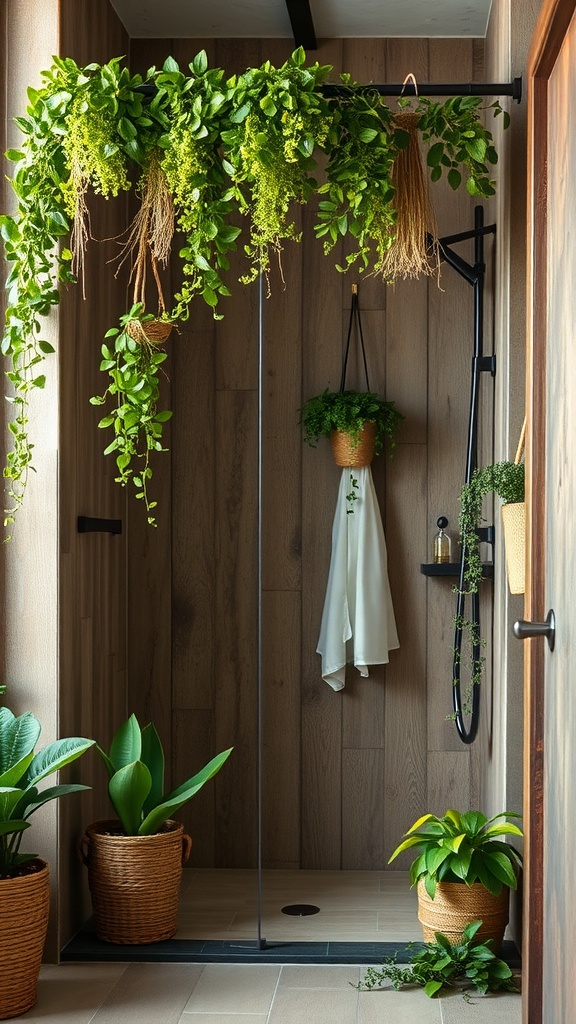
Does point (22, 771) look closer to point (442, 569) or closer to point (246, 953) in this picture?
point (246, 953)

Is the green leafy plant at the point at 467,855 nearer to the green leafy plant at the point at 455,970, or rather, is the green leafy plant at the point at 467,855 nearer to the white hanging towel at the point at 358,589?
the green leafy plant at the point at 455,970

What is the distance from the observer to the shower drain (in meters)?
3.13

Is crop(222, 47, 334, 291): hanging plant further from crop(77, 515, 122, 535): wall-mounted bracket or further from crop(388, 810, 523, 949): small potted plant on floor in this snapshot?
crop(388, 810, 523, 949): small potted plant on floor

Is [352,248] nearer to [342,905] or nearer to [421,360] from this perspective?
[421,360]

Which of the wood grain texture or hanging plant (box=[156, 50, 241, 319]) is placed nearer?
hanging plant (box=[156, 50, 241, 319])

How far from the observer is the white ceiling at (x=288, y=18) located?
3.42 meters

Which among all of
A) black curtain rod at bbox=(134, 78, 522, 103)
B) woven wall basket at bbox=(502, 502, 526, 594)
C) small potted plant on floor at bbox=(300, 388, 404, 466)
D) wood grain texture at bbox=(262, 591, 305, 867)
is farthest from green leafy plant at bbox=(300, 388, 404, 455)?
black curtain rod at bbox=(134, 78, 522, 103)

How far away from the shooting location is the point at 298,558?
3.65m

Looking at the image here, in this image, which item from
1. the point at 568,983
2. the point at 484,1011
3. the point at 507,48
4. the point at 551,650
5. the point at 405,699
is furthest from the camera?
the point at 405,699

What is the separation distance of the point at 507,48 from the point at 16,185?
1336 millimetres

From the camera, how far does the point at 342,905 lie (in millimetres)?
3219

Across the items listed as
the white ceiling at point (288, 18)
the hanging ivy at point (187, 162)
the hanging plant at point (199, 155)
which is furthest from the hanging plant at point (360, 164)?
the white ceiling at point (288, 18)

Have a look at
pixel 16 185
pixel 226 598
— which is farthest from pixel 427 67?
pixel 226 598

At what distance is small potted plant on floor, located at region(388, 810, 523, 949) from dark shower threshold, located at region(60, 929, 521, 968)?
0.12 meters
